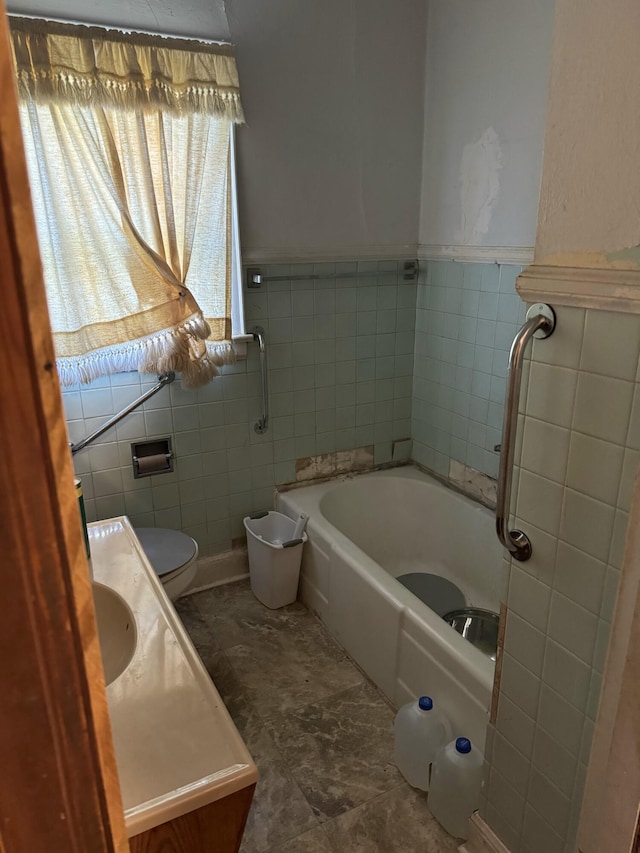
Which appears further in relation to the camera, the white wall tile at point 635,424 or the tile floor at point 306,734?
the tile floor at point 306,734

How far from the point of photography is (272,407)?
2514 mm

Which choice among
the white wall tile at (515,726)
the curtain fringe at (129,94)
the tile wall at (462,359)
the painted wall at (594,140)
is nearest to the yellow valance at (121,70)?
the curtain fringe at (129,94)

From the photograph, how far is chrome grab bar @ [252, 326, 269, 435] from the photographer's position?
93.3 inches

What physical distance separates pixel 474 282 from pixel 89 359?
1.45 metres

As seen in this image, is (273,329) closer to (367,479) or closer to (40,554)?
(367,479)

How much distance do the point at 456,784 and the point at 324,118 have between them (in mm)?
2245

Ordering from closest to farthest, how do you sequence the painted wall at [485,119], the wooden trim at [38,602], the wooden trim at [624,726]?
1. the wooden trim at [38,602]
2. the wooden trim at [624,726]
3. the painted wall at [485,119]

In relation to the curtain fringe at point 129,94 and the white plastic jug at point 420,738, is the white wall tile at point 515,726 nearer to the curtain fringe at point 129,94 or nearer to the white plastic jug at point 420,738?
the white plastic jug at point 420,738

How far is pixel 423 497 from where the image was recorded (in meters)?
2.67

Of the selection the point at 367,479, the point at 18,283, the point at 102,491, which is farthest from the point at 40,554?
the point at 367,479

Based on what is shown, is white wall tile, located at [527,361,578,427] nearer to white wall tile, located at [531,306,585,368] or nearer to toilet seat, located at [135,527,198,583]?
white wall tile, located at [531,306,585,368]

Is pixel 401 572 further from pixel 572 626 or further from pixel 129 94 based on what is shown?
pixel 129 94

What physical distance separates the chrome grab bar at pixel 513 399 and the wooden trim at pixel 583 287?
3 centimetres

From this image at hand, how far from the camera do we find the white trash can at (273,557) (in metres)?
2.38
